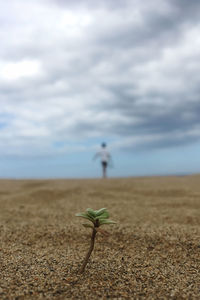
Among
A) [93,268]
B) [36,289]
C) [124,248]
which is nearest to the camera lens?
[36,289]

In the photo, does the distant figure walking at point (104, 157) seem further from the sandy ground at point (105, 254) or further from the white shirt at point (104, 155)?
the sandy ground at point (105, 254)

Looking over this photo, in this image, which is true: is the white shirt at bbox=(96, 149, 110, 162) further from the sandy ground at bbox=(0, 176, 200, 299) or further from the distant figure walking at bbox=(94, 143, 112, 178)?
the sandy ground at bbox=(0, 176, 200, 299)

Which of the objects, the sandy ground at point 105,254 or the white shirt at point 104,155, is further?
the white shirt at point 104,155

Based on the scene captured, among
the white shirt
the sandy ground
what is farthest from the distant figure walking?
the sandy ground

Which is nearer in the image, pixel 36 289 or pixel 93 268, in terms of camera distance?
pixel 36 289

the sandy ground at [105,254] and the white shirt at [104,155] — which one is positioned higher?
the white shirt at [104,155]

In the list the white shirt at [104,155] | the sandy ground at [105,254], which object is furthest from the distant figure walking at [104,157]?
the sandy ground at [105,254]

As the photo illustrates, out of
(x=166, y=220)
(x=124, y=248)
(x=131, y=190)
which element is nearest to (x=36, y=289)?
(x=124, y=248)

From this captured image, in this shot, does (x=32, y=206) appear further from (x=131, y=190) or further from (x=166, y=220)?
(x=131, y=190)

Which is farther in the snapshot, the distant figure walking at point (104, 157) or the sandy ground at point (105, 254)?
the distant figure walking at point (104, 157)
